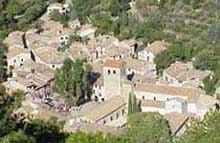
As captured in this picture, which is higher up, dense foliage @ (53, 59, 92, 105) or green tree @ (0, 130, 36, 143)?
green tree @ (0, 130, 36, 143)

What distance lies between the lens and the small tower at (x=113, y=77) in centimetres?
2173

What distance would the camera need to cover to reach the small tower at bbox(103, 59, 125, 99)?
71.3ft

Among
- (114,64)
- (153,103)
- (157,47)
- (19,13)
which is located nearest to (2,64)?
(114,64)

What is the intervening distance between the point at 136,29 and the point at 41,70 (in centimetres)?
431

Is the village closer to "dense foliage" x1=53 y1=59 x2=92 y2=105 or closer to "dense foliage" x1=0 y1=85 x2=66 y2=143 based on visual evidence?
"dense foliage" x1=53 y1=59 x2=92 y2=105

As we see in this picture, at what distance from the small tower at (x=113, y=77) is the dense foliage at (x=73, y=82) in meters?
0.69

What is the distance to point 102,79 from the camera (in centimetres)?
2262

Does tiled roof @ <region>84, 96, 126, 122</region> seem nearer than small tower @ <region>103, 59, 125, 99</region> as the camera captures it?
Yes

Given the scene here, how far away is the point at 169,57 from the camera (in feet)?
80.5

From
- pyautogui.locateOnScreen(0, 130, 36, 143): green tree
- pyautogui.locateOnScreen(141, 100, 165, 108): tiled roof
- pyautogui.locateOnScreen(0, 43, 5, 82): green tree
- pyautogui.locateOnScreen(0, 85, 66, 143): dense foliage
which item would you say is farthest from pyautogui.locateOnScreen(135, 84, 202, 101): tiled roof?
pyautogui.locateOnScreen(0, 130, 36, 143): green tree

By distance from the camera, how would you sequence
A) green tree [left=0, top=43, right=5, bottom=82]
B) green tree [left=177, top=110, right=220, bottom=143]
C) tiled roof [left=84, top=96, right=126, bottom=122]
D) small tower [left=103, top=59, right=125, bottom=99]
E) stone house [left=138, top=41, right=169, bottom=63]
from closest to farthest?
green tree [left=177, top=110, right=220, bottom=143] < tiled roof [left=84, top=96, right=126, bottom=122] < small tower [left=103, top=59, right=125, bottom=99] < green tree [left=0, top=43, right=5, bottom=82] < stone house [left=138, top=41, right=169, bottom=63]

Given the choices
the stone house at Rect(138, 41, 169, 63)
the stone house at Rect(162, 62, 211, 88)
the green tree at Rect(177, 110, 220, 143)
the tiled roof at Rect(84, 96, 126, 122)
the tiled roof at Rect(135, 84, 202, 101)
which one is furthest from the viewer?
the stone house at Rect(138, 41, 169, 63)

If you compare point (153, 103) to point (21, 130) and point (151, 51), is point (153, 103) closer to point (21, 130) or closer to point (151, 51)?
point (151, 51)

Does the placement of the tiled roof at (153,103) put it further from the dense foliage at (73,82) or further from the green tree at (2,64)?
the green tree at (2,64)
